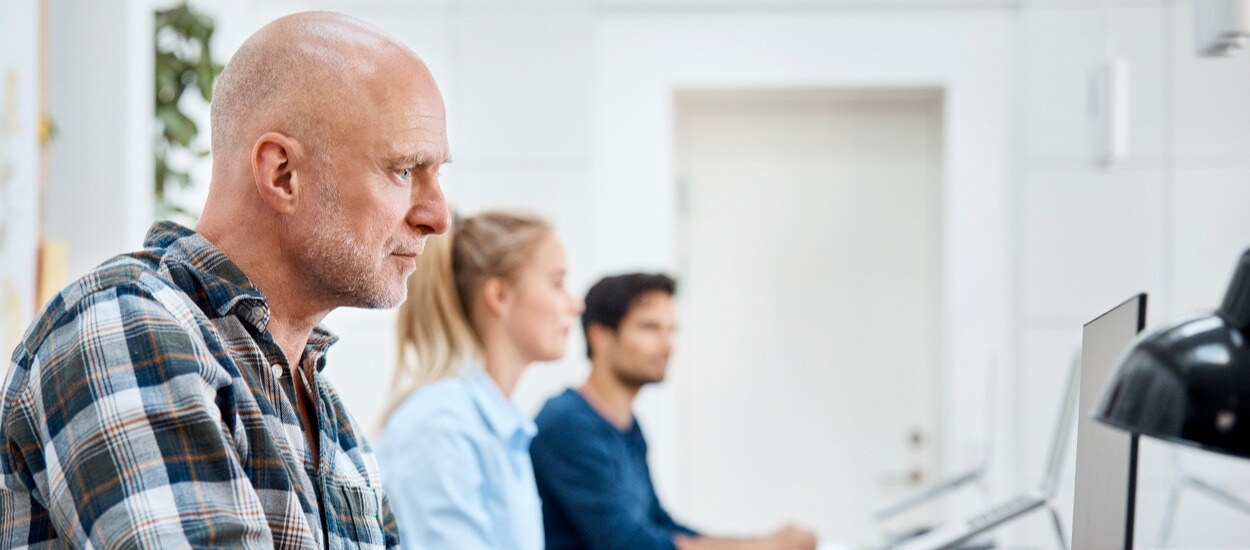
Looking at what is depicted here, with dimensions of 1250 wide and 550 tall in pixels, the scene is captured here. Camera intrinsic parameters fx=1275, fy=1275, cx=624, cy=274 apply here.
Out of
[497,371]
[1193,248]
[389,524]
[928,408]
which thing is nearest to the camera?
[389,524]

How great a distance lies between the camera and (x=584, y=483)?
8.08ft

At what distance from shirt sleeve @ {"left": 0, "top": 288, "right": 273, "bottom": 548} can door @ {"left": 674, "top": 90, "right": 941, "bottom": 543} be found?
344 centimetres

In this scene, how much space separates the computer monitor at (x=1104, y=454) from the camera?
96cm

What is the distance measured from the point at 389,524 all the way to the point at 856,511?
3252 mm

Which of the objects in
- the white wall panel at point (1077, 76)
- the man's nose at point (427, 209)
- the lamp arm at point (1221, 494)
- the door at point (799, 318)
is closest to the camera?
the man's nose at point (427, 209)

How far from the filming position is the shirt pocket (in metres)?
1.03

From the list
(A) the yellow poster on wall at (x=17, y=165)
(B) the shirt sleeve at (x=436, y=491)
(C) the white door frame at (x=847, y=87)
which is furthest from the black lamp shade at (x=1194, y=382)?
(C) the white door frame at (x=847, y=87)

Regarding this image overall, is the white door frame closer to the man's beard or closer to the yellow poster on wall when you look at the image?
the yellow poster on wall

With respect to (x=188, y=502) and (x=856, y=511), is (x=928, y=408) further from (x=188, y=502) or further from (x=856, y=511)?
(x=188, y=502)

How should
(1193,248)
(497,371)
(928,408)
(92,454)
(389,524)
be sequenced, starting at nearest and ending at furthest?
(92,454) < (389,524) < (497,371) < (1193,248) < (928,408)

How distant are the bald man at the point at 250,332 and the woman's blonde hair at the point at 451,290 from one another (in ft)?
3.14

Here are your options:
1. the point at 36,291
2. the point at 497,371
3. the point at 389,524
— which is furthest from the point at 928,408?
the point at 389,524

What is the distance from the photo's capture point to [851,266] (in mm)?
4234

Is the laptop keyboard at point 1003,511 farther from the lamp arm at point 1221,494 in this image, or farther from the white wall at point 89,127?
the white wall at point 89,127
